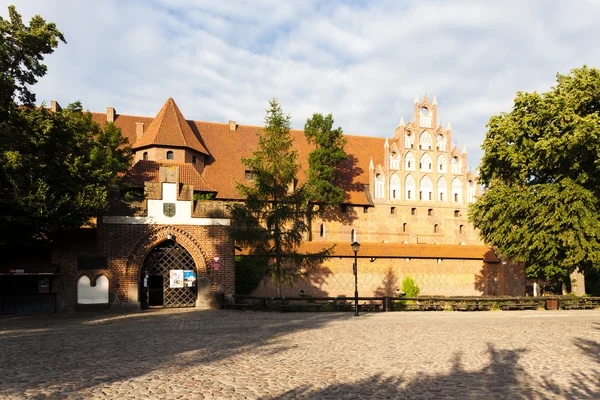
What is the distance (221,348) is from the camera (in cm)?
1130

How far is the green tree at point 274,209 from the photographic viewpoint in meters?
24.8

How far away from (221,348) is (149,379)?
3499 millimetres

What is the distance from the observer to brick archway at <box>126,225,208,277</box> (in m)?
23.0

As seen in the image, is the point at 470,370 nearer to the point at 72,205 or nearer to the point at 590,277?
the point at 72,205

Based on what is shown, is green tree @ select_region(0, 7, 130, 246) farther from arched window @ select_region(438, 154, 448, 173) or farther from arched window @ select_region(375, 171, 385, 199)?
arched window @ select_region(438, 154, 448, 173)

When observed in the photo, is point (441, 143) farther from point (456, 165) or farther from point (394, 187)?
point (394, 187)

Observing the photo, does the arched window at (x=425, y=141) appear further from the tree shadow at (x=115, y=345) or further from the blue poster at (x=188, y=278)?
the tree shadow at (x=115, y=345)

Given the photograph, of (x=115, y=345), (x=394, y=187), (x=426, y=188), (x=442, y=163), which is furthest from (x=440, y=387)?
(x=442, y=163)

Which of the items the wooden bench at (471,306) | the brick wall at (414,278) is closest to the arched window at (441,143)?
the brick wall at (414,278)

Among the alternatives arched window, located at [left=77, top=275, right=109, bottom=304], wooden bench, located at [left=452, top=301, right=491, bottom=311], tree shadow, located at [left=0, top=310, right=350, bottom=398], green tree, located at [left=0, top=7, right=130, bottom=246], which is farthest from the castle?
wooden bench, located at [left=452, top=301, right=491, bottom=311]

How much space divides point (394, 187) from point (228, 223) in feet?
72.9

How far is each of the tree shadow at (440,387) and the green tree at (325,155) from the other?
97.6ft

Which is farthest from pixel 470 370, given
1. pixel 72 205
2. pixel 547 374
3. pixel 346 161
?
pixel 346 161

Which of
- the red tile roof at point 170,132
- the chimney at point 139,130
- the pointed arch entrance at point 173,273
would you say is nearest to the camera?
the pointed arch entrance at point 173,273
